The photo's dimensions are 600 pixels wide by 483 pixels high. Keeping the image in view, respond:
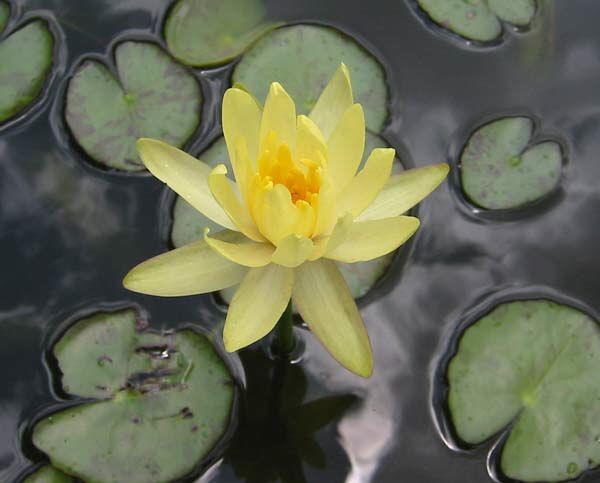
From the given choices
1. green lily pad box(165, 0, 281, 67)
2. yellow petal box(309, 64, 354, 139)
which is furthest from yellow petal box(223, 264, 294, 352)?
green lily pad box(165, 0, 281, 67)

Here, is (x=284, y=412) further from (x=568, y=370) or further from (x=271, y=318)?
(x=568, y=370)

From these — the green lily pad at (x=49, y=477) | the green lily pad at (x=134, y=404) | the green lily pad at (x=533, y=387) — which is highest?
the green lily pad at (x=134, y=404)

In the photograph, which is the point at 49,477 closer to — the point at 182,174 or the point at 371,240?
the point at 182,174

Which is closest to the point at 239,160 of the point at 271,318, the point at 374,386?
the point at 271,318

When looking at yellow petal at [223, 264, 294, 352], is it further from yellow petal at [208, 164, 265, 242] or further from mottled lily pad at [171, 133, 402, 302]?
mottled lily pad at [171, 133, 402, 302]

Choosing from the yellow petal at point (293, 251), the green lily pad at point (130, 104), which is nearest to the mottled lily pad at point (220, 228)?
the green lily pad at point (130, 104)

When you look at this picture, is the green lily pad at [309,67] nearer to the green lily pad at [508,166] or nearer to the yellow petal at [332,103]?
the green lily pad at [508,166]

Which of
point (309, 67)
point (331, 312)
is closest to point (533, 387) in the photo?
point (331, 312)
